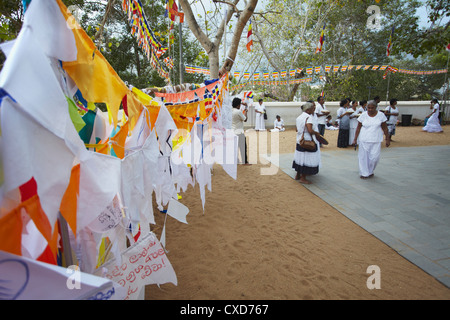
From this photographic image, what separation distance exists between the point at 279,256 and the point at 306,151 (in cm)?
294

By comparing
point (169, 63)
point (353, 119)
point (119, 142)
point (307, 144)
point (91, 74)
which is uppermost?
point (169, 63)

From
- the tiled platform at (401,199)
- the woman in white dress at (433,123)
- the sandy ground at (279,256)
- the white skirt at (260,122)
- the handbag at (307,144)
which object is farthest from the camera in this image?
the white skirt at (260,122)

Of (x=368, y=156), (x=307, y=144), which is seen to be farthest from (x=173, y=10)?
(x=368, y=156)

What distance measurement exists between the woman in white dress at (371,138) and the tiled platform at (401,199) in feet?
1.00

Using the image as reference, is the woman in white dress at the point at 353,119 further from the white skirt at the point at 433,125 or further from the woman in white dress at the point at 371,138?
the white skirt at the point at 433,125

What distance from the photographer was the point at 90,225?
4.40 ft

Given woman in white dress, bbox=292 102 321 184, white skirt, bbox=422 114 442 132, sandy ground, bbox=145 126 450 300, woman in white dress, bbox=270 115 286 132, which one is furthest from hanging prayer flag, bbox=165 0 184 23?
white skirt, bbox=422 114 442 132

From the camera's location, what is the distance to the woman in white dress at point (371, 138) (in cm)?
551

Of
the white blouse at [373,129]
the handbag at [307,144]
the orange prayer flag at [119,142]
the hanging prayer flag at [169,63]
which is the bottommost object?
the handbag at [307,144]

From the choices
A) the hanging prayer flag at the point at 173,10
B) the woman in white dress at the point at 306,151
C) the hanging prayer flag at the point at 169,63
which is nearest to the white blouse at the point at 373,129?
the woman in white dress at the point at 306,151

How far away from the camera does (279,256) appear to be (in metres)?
3.05

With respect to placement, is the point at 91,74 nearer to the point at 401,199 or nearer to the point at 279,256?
the point at 279,256
